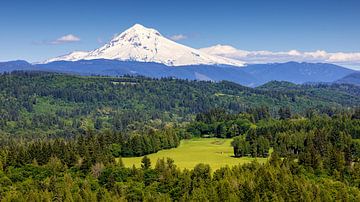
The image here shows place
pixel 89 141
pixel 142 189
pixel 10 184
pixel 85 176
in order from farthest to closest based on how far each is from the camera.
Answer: pixel 89 141 → pixel 85 176 → pixel 10 184 → pixel 142 189

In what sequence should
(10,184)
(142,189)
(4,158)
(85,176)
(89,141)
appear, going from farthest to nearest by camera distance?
(89,141)
(4,158)
(85,176)
(10,184)
(142,189)

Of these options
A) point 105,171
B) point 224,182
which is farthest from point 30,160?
point 224,182

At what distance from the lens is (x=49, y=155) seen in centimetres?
17138

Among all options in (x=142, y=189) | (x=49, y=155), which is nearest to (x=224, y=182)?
(x=142, y=189)

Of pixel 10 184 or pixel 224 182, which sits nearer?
pixel 224 182

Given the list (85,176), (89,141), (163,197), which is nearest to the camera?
(163,197)

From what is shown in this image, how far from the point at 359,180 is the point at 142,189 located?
196ft

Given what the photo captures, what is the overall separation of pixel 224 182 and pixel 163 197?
52.6 ft

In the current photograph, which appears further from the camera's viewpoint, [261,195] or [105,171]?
[105,171]

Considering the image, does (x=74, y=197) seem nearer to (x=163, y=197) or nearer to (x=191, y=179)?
(x=163, y=197)

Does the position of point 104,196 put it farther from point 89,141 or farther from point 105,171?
point 89,141

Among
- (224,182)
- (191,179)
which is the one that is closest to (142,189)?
(191,179)

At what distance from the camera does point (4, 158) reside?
6511 inches

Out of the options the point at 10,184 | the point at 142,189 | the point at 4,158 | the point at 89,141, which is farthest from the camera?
the point at 89,141
